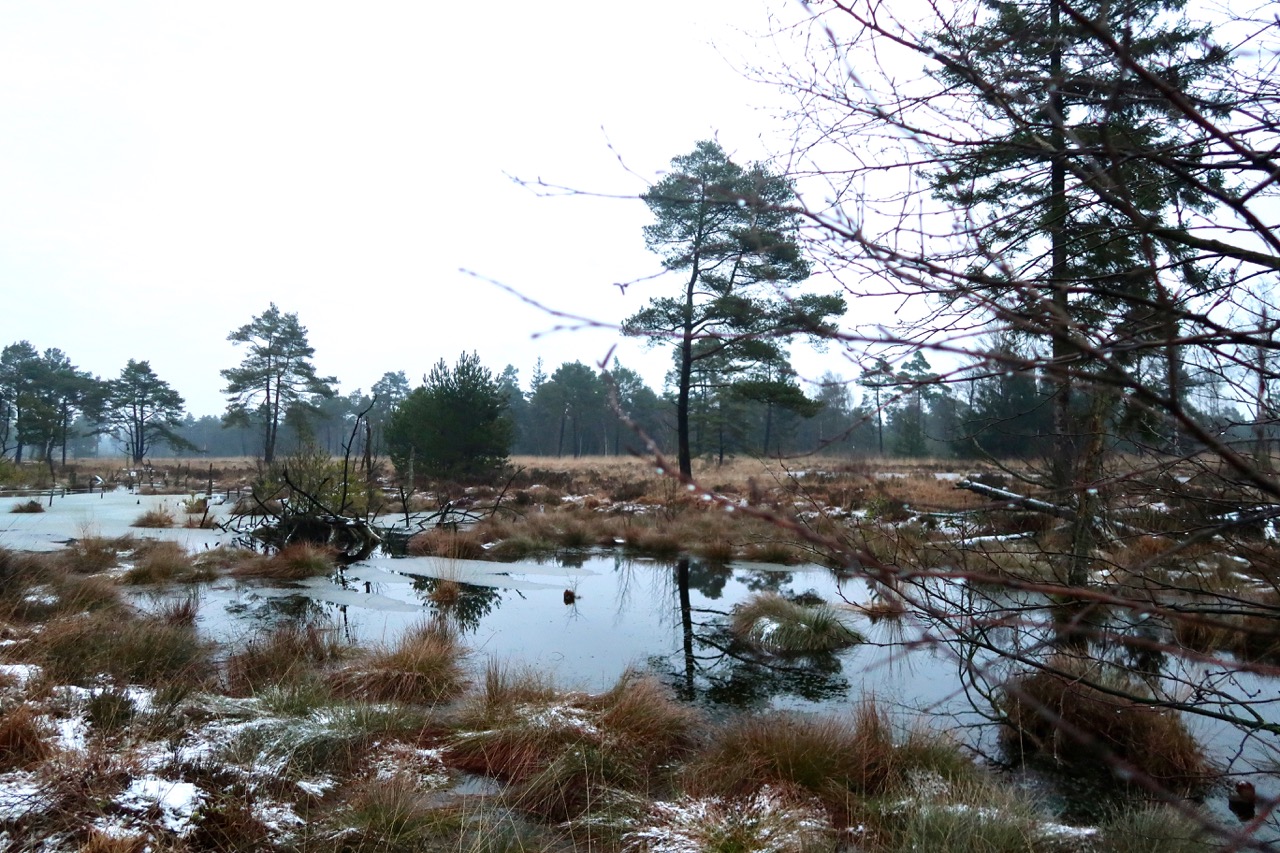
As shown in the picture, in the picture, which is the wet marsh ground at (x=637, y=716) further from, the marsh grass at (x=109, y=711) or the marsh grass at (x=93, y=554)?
the marsh grass at (x=93, y=554)

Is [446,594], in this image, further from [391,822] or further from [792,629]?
[391,822]

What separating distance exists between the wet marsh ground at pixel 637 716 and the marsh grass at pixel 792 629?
0.03 meters

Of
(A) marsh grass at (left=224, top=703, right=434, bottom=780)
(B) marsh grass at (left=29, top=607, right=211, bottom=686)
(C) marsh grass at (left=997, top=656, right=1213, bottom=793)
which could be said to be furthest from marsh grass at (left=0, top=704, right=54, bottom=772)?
(C) marsh grass at (left=997, top=656, right=1213, bottom=793)

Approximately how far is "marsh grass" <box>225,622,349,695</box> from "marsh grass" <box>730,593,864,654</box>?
11.0 ft

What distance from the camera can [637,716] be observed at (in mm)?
4516

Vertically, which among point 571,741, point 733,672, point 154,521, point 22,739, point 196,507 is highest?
point 196,507

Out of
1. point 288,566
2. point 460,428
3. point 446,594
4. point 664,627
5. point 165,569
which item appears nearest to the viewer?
point 664,627

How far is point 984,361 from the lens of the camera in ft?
4.25

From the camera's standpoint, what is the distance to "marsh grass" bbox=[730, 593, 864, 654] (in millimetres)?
6738

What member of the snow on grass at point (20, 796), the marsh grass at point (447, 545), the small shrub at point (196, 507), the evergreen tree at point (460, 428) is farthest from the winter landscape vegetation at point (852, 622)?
the evergreen tree at point (460, 428)

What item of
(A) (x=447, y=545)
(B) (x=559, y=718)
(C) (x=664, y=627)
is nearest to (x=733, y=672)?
(C) (x=664, y=627)

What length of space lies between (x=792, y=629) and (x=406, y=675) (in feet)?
10.7

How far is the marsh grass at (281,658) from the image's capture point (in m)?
4.97

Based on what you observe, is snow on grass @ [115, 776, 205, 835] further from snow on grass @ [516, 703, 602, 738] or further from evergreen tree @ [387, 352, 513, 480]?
evergreen tree @ [387, 352, 513, 480]
